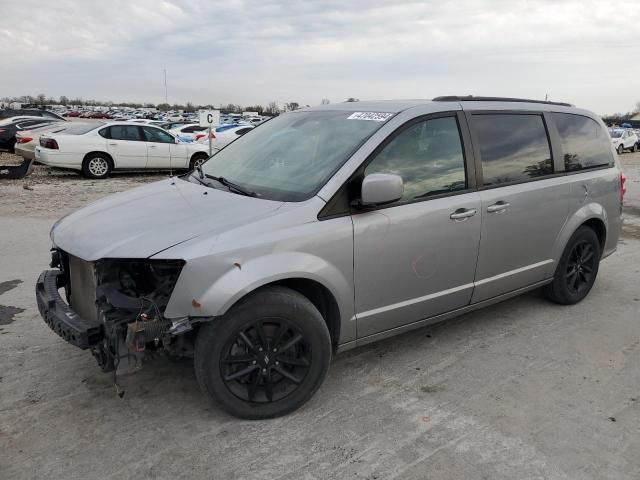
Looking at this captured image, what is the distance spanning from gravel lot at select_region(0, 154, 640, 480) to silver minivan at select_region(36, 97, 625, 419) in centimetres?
30

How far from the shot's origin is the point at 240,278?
2.82 m

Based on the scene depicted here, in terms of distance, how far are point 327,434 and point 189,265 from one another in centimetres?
119

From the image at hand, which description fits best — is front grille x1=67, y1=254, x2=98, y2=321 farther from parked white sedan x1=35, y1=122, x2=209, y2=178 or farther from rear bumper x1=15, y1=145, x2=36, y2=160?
rear bumper x1=15, y1=145, x2=36, y2=160

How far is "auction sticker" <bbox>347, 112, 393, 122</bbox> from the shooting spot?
359 centimetres

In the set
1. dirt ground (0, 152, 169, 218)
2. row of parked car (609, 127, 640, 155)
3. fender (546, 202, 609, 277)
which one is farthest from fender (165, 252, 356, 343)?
row of parked car (609, 127, 640, 155)

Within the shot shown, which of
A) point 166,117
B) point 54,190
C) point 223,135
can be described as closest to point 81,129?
point 54,190

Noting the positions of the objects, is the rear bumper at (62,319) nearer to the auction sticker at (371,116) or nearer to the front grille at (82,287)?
the front grille at (82,287)

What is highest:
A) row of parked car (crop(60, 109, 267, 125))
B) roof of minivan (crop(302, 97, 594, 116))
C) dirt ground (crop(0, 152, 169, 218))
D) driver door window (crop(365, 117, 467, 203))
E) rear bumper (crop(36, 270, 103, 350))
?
row of parked car (crop(60, 109, 267, 125))

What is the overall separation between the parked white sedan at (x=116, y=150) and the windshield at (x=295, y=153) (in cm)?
1063

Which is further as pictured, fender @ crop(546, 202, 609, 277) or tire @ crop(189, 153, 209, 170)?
tire @ crop(189, 153, 209, 170)

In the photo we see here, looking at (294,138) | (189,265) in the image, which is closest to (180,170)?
(294,138)

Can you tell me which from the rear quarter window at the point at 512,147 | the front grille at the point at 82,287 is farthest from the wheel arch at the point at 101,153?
the rear quarter window at the point at 512,147

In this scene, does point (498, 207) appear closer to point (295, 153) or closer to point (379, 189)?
point (379, 189)

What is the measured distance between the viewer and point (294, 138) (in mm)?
3891
